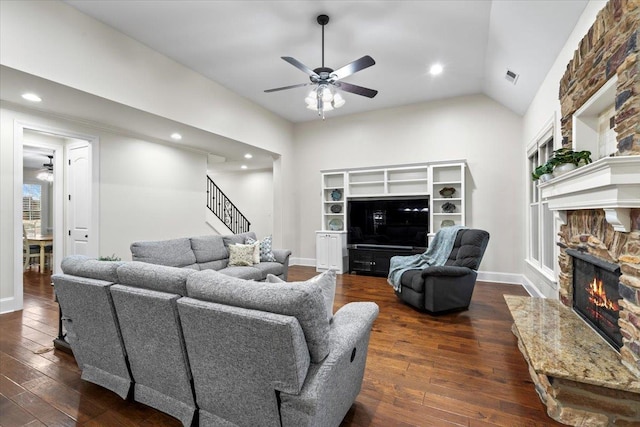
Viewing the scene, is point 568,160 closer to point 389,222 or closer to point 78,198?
point 389,222

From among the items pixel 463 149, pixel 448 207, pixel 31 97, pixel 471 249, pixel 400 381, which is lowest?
pixel 400 381

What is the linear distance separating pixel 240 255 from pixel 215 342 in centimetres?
323

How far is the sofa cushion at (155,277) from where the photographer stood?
5.70 ft

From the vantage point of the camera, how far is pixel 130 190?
522cm

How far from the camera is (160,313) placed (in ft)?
5.68

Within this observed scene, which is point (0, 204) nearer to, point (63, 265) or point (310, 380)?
point (63, 265)

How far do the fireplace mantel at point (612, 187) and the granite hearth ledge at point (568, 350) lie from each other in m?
0.81

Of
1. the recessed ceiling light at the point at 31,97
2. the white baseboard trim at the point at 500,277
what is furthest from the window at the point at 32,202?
the white baseboard trim at the point at 500,277

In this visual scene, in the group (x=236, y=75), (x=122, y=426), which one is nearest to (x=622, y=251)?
(x=122, y=426)

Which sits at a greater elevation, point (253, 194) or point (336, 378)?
point (253, 194)

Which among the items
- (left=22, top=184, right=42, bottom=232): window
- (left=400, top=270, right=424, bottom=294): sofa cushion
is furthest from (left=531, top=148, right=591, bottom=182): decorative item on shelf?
(left=22, top=184, right=42, bottom=232): window

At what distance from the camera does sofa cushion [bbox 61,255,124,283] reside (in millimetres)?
2039

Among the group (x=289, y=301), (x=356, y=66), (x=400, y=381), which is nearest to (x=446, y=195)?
(x=356, y=66)

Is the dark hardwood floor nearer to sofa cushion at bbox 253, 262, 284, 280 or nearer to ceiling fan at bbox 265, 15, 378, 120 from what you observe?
sofa cushion at bbox 253, 262, 284, 280
